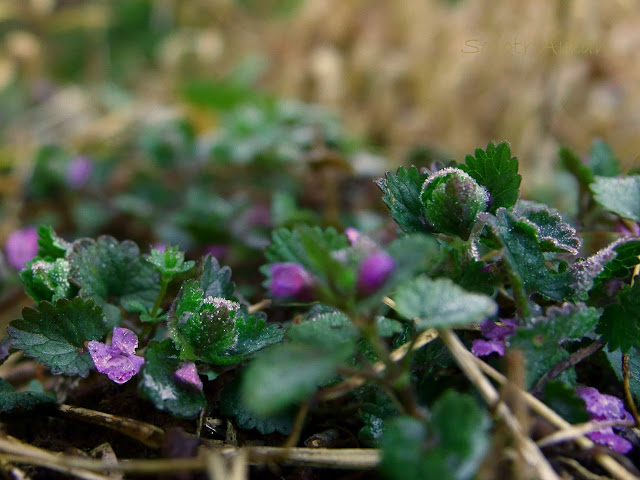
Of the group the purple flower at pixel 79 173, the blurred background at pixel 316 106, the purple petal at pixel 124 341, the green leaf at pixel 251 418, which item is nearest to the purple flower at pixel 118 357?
the purple petal at pixel 124 341

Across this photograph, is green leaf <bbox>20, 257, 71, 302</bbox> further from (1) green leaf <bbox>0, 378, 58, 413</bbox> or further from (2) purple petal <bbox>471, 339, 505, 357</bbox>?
(2) purple petal <bbox>471, 339, 505, 357</bbox>

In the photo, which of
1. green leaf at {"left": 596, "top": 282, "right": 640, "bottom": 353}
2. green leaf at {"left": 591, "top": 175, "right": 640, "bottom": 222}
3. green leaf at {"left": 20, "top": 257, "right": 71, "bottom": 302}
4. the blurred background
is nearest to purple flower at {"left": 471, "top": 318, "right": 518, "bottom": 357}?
green leaf at {"left": 596, "top": 282, "right": 640, "bottom": 353}

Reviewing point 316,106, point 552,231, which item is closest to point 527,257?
point 552,231

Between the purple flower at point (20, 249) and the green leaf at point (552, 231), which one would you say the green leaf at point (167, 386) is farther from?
the purple flower at point (20, 249)

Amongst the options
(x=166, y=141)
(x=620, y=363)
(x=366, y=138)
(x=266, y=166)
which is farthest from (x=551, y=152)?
(x=620, y=363)

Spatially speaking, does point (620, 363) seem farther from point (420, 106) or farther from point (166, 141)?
point (420, 106)

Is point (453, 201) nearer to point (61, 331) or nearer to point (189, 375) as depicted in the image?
point (189, 375)
